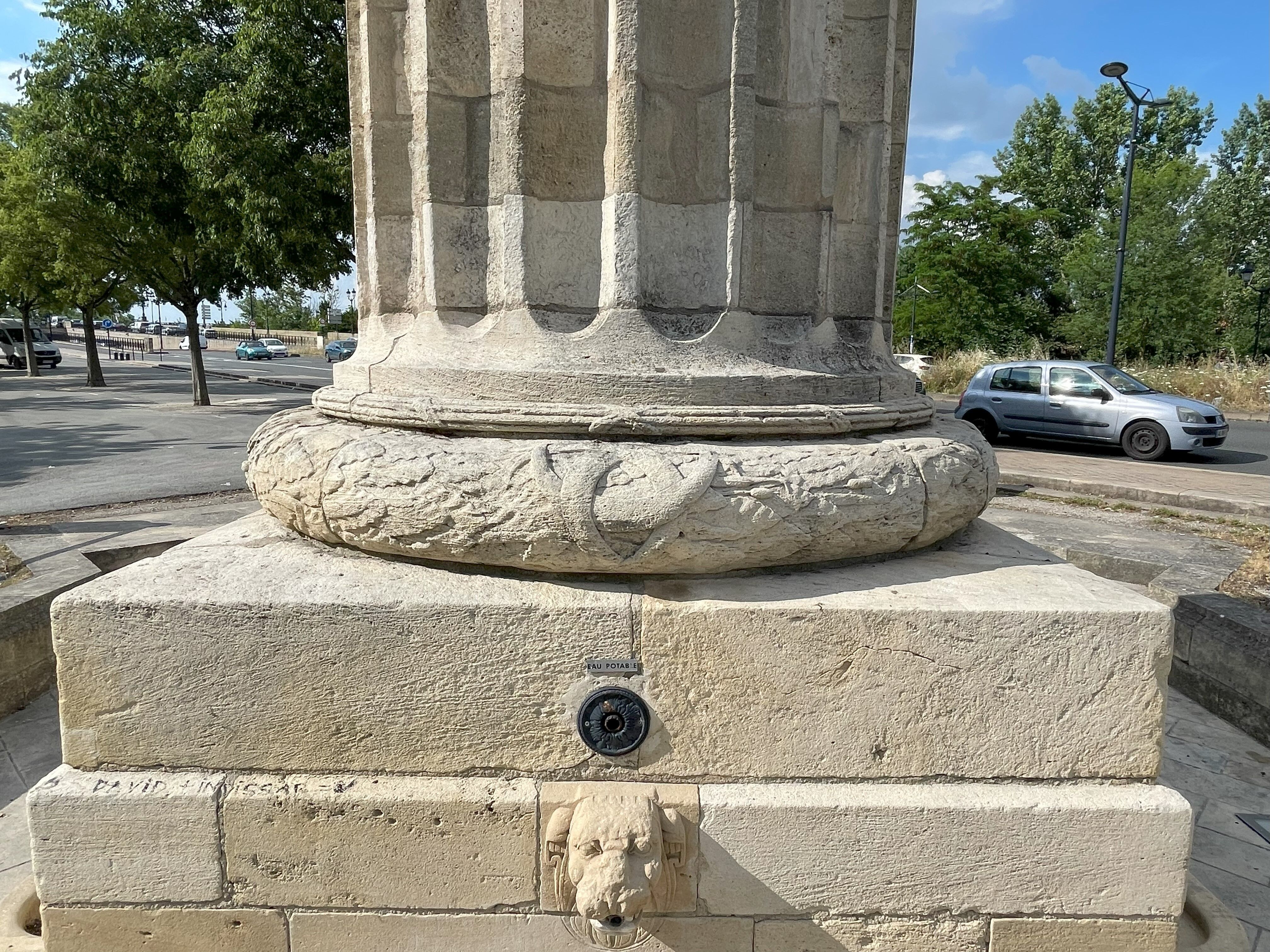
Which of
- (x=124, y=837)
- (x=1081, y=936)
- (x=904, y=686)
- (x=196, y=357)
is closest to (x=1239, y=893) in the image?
(x=1081, y=936)

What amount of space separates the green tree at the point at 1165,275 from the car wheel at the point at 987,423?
17.1m

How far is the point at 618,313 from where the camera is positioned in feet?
8.43

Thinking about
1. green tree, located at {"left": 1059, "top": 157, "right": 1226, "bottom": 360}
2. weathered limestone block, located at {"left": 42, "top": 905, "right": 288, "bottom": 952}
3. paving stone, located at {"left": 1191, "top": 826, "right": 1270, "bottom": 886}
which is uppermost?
green tree, located at {"left": 1059, "top": 157, "right": 1226, "bottom": 360}

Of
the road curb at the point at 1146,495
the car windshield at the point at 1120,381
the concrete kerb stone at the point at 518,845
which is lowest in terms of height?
the road curb at the point at 1146,495

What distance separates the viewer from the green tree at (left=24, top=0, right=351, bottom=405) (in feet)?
45.8

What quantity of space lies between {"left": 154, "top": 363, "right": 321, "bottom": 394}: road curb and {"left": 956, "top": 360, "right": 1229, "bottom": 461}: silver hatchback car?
1613 centimetres

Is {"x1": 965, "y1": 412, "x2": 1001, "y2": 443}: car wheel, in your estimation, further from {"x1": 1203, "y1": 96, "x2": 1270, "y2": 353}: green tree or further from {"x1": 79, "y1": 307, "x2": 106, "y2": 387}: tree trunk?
{"x1": 79, "y1": 307, "x2": 106, "y2": 387}: tree trunk

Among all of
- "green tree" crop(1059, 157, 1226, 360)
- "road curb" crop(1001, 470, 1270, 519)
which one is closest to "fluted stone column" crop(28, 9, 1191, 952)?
"road curb" crop(1001, 470, 1270, 519)

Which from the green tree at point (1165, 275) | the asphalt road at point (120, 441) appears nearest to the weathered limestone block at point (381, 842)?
the asphalt road at point (120, 441)

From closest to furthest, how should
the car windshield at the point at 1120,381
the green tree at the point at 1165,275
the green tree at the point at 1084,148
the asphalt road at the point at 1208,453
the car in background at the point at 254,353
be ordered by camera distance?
1. the asphalt road at the point at 1208,453
2. the car windshield at the point at 1120,381
3. the green tree at the point at 1165,275
4. the green tree at the point at 1084,148
5. the car in background at the point at 254,353

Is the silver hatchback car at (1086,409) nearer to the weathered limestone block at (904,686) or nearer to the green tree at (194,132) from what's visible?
the weathered limestone block at (904,686)

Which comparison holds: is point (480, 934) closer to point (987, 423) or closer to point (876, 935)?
point (876, 935)

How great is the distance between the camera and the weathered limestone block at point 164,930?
2203mm

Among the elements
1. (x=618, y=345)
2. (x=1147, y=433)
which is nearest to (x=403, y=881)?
(x=618, y=345)
